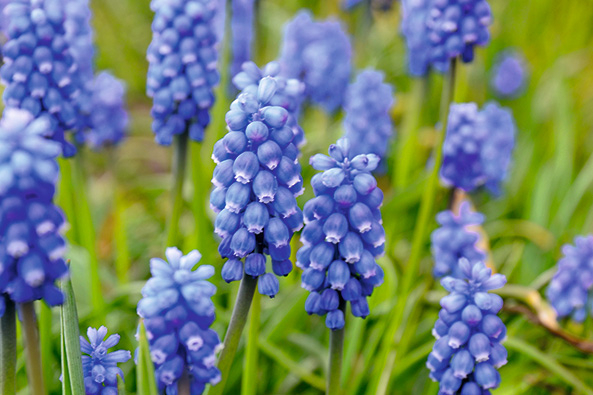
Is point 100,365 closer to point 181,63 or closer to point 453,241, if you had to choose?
point 181,63

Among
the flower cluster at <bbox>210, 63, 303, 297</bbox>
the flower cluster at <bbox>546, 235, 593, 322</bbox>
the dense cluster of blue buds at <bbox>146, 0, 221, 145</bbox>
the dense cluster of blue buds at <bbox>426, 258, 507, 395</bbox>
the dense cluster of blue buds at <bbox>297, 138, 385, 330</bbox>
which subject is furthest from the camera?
the flower cluster at <bbox>546, 235, 593, 322</bbox>

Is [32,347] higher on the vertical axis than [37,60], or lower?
lower

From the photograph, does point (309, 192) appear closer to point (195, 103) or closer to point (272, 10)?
point (195, 103)

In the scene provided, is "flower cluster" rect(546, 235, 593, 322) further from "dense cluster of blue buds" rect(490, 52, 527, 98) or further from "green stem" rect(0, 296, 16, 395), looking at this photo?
"dense cluster of blue buds" rect(490, 52, 527, 98)

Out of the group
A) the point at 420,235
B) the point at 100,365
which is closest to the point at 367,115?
the point at 420,235

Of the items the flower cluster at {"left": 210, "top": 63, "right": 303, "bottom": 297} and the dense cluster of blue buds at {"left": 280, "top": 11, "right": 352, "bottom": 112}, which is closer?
the flower cluster at {"left": 210, "top": 63, "right": 303, "bottom": 297}

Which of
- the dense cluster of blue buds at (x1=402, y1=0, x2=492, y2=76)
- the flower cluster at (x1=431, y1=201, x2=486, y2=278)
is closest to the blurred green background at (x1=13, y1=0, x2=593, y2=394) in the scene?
the flower cluster at (x1=431, y1=201, x2=486, y2=278)
